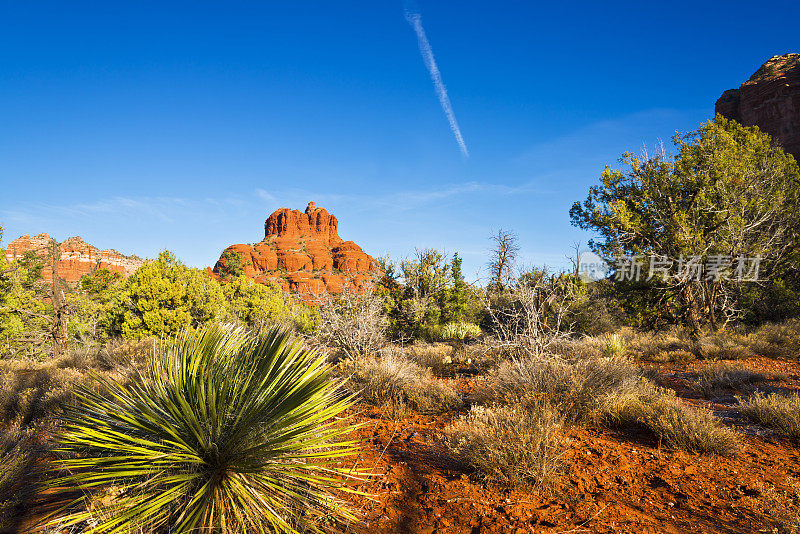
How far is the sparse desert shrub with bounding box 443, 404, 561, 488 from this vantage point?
10.8 ft

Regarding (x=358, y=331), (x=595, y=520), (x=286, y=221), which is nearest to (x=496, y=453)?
(x=595, y=520)

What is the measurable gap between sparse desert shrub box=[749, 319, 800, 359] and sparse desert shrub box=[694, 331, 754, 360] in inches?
10.3

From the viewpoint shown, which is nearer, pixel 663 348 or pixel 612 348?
pixel 612 348

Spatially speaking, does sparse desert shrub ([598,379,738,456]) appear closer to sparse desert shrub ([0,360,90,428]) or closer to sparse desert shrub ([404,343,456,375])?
sparse desert shrub ([404,343,456,375])

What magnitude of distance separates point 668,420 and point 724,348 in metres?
7.24

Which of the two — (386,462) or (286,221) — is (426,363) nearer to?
(386,462)

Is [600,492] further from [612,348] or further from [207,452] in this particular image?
[612,348]

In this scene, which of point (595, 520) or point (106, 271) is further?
point (106, 271)

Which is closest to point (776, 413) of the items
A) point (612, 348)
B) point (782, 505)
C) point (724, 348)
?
point (782, 505)

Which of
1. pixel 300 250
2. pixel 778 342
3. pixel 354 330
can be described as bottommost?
pixel 778 342

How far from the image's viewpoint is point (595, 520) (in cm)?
280

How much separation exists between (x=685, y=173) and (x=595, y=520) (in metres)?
A: 13.6

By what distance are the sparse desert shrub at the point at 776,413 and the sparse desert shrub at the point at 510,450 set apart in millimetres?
2967

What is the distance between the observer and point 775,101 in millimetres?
40219
